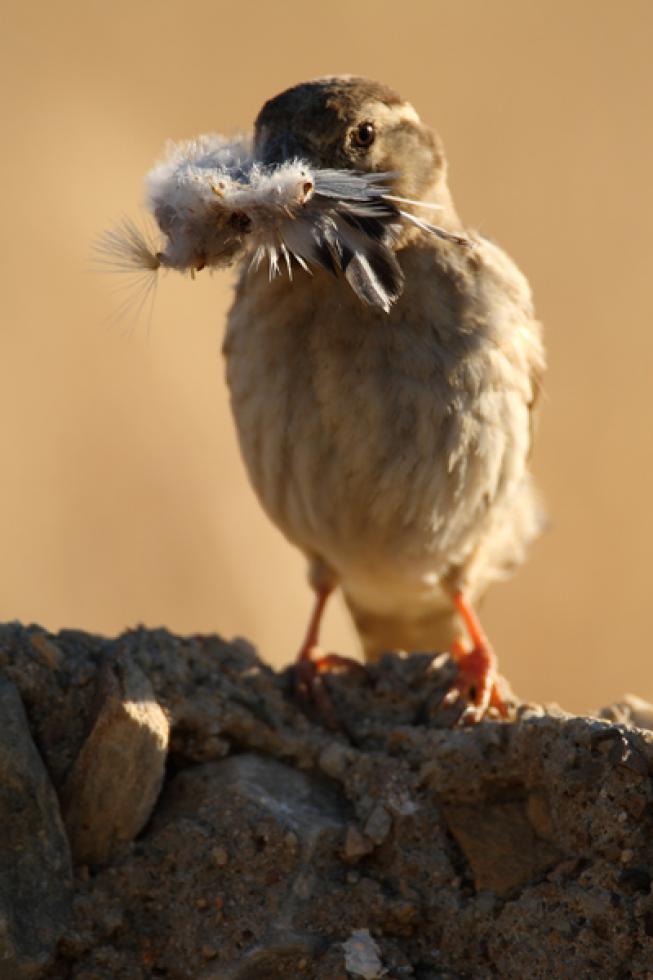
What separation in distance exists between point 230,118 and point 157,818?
829 centimetres

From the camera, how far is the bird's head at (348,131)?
4219 mm

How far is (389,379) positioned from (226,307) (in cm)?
622

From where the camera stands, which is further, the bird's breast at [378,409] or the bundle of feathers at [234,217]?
the bird's breast at [378,409]

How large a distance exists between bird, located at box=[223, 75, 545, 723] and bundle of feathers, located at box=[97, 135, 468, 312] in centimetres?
20

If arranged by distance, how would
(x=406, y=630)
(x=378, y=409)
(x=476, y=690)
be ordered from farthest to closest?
(x=406, y=630) < (x=378, y=409) < (x=476, y=690)

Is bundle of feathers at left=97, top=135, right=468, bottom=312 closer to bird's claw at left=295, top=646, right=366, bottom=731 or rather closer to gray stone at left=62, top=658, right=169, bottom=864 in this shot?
gray stone at left=62, top=658, right=169, bottom=864

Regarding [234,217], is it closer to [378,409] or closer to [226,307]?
[378,409]

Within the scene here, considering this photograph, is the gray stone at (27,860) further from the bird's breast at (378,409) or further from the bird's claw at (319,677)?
the bird's breast at (378,409)

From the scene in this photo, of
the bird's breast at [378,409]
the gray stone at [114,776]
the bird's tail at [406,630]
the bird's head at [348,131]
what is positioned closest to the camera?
the gray stone at [114,776]

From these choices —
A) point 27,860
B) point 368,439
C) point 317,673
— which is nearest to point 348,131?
point 368,439

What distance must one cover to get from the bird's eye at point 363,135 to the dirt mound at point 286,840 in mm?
1678

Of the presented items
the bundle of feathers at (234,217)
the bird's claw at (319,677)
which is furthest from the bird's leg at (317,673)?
the bundle of feathers at (234,217)

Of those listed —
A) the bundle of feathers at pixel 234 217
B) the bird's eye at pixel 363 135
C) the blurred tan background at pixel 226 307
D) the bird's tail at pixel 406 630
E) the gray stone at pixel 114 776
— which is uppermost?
the blurred tan background at pixel 226 307

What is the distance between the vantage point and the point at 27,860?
3.33m
